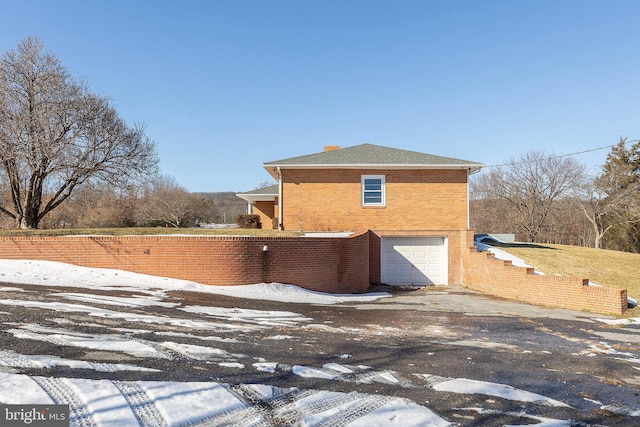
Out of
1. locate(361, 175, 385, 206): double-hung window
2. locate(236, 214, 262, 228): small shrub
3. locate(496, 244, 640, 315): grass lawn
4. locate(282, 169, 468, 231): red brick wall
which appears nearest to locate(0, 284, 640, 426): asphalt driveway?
locate(496, 244, 640, 315): grass lawn

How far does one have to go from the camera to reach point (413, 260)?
57.9ft

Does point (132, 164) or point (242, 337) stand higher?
point (132, 164)

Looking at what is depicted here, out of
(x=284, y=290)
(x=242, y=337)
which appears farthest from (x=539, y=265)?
(x=242, y=337)

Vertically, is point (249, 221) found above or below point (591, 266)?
above

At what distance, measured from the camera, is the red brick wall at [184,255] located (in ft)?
39.6

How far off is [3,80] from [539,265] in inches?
866

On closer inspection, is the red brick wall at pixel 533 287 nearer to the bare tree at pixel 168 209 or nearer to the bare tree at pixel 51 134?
the bare tree at pixel 51 134

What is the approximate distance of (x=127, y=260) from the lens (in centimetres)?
1223

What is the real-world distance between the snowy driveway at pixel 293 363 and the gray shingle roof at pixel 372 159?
29.8 feet

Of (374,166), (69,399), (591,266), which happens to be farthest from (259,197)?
(69,399)

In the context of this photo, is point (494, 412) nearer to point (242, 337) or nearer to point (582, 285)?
point (242, 337)

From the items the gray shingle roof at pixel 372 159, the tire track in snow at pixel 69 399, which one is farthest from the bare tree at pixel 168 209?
the tire track in snow at pixel 69 399

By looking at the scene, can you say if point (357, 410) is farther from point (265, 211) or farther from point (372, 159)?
point (265, 211)

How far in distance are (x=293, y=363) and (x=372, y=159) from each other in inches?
566
